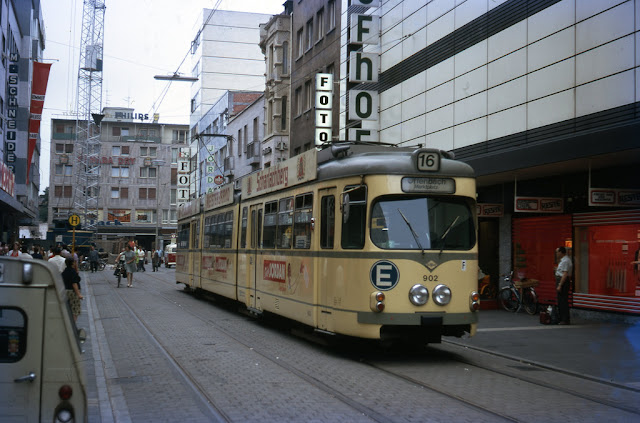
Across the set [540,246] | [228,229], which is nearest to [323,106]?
[228,229]

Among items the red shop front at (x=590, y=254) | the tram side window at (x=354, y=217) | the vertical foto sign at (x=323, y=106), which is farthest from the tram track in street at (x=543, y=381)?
the vertical foto sign at (x=323, y=106)

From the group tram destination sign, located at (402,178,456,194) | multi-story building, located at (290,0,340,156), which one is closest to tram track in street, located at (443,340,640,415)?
tram destination sign, located at (402,178,456,194)

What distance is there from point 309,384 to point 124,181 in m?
88.4

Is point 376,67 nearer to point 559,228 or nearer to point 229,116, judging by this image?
point 559,228

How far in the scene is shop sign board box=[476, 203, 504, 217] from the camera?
2111 cm

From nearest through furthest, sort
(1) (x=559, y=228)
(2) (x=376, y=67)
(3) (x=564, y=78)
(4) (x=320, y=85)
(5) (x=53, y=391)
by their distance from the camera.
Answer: (5) (x=53, y=391), (3) (x=564, y=78), (1) (x=559, y=228), (2) (x=376, y=67), (4) (x=320, y=85)

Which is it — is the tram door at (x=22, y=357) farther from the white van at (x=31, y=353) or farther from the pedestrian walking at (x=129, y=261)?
the pedestrian walking at (x=129, y=261)

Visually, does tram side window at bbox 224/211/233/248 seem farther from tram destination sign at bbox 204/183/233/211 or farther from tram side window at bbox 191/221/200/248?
tram side window at bbox 191/221/200/248

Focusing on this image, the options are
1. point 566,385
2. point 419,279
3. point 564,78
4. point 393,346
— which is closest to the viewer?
point 566,385

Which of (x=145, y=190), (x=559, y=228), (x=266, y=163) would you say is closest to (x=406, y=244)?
(x=559, y=228)

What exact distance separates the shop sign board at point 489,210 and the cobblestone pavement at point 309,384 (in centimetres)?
776

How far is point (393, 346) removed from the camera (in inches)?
523

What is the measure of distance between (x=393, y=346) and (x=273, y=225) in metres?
3.73

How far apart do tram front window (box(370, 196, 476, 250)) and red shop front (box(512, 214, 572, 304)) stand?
8.33 metres
